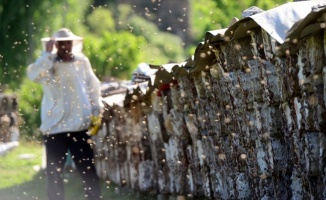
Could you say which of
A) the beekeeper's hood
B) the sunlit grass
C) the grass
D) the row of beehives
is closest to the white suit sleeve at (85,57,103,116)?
the beekeeper's hood

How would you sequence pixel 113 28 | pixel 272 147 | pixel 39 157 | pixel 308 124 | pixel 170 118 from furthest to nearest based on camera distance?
pixel 113 28 < pixel 39 157 < pixel 170 118 < pixel 272 147 < pixel 308 124

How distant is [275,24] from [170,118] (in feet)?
11.2

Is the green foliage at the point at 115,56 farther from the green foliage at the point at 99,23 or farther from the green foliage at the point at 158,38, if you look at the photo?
the green foliage at the point at 158,38

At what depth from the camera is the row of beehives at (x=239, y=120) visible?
8.46 meters

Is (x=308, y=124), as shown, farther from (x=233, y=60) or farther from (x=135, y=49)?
(x=135, y=49)

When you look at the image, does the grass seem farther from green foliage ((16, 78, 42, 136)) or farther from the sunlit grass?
green foliage ((16, 78, 42, 136))

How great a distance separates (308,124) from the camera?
8.48 meters

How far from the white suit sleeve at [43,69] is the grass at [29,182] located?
5.70 feet

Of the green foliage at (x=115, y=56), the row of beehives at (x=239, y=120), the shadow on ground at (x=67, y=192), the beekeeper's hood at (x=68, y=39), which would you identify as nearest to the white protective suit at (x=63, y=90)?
the beekeeper's hood at (x=68, y=39)

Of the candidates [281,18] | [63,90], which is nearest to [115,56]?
[63,90]

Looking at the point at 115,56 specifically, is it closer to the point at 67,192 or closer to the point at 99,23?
the point at 67,192

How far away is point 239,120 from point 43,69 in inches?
123

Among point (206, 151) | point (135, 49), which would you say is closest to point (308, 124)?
point (206, 151)

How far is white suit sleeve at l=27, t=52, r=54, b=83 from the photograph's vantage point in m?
12.3
